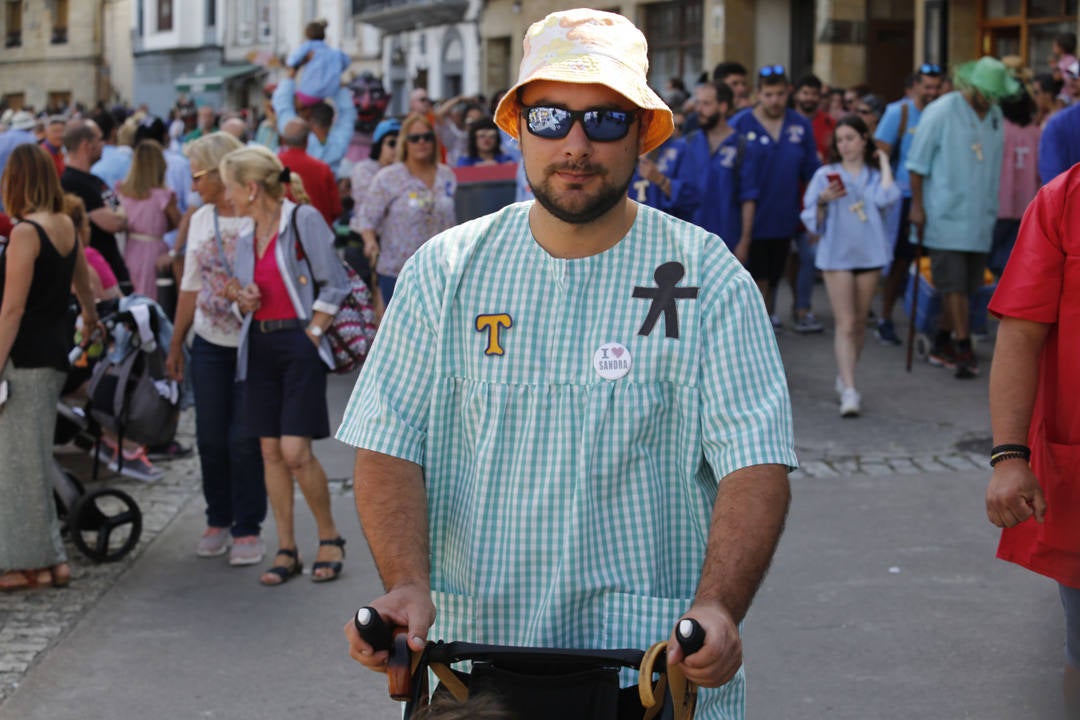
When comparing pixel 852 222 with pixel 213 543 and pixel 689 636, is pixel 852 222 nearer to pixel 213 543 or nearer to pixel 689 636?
pixel 213 543

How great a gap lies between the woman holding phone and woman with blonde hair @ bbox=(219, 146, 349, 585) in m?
4.31

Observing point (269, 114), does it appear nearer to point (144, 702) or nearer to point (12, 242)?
point (12, 242)

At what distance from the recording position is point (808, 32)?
92.2ft

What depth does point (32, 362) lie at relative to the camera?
22.5ft

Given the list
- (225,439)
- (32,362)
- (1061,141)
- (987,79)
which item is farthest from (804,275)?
(32,362)

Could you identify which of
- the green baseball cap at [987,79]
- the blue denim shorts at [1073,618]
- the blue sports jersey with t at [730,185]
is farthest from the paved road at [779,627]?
the blue sports jersey with t at [730,185]

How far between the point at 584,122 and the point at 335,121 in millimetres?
11792

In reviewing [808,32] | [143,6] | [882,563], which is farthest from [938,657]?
[143,6]

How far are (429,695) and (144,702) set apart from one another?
322 centimetres

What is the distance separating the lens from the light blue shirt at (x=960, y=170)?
448 inches

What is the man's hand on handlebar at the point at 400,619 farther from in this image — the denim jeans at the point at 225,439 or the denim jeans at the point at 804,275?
the denim jeans at the point at 804,275

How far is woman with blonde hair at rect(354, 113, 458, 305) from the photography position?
11430mm

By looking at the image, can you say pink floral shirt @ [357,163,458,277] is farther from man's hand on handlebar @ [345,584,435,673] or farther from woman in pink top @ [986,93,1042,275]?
man's hand on handlebar @ [345,584,435,673]

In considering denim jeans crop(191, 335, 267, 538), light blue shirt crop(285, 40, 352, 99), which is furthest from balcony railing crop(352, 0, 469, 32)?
denim jeans crop(191, 335, 267, 538)
